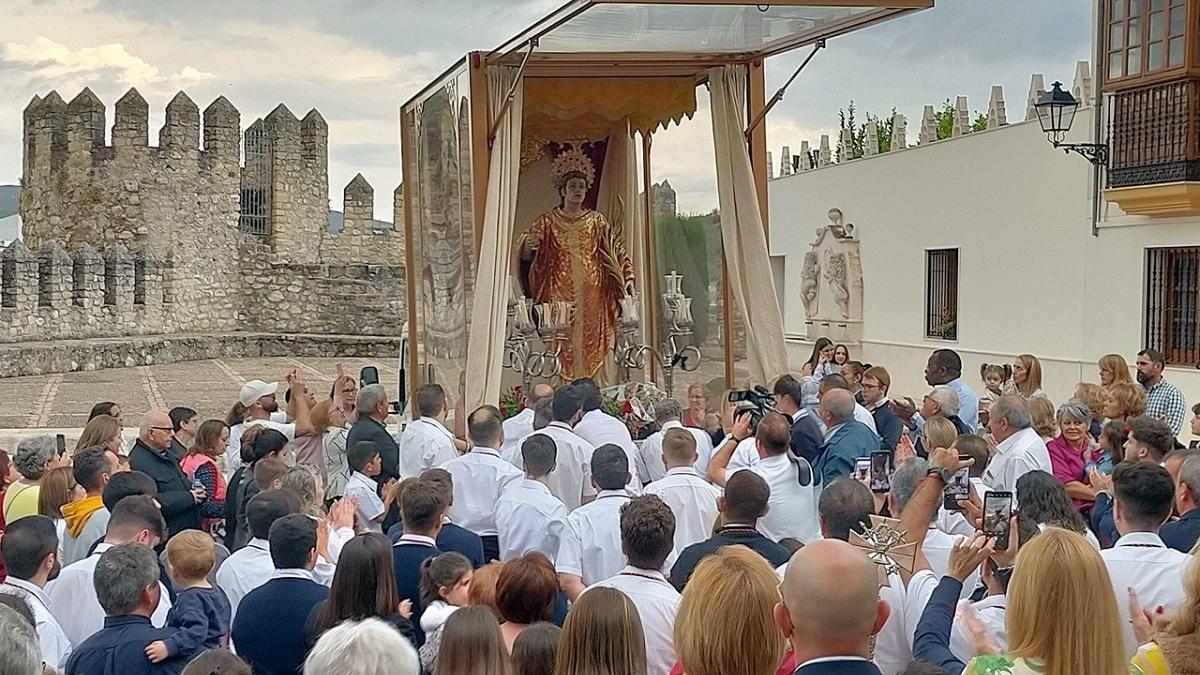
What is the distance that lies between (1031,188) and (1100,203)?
1.84m

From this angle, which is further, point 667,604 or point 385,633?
point 667,604

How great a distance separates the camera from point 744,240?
11172mm

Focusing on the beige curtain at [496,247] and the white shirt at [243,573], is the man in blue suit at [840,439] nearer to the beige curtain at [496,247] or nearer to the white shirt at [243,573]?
the white shirt at [243,573]

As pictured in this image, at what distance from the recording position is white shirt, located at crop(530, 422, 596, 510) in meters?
7.18

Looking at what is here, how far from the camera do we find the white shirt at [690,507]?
19.1 feet

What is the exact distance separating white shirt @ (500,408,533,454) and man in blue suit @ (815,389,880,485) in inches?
84.5

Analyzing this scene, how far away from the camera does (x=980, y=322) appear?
1958 centimetres

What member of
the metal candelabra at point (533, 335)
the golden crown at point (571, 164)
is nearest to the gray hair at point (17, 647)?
the metal candelabra at point (533, 335)

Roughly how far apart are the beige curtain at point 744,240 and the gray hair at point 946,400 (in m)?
2.95

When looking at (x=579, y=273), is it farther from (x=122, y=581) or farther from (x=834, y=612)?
(x=834, y=612)

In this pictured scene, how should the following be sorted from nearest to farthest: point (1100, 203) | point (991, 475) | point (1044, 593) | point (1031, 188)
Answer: point (1044, 593) → point (991, 475) → point (1100, 203) → point (1031, 188)

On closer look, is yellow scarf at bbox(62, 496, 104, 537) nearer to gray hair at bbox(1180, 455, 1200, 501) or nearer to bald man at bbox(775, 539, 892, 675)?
bald man at bbox(775, 539, 892, 675)

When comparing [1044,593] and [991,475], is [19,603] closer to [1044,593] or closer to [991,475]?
[1044,593]

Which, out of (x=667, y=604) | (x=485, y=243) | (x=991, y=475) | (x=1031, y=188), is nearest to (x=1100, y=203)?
(x=1031, y=188)
